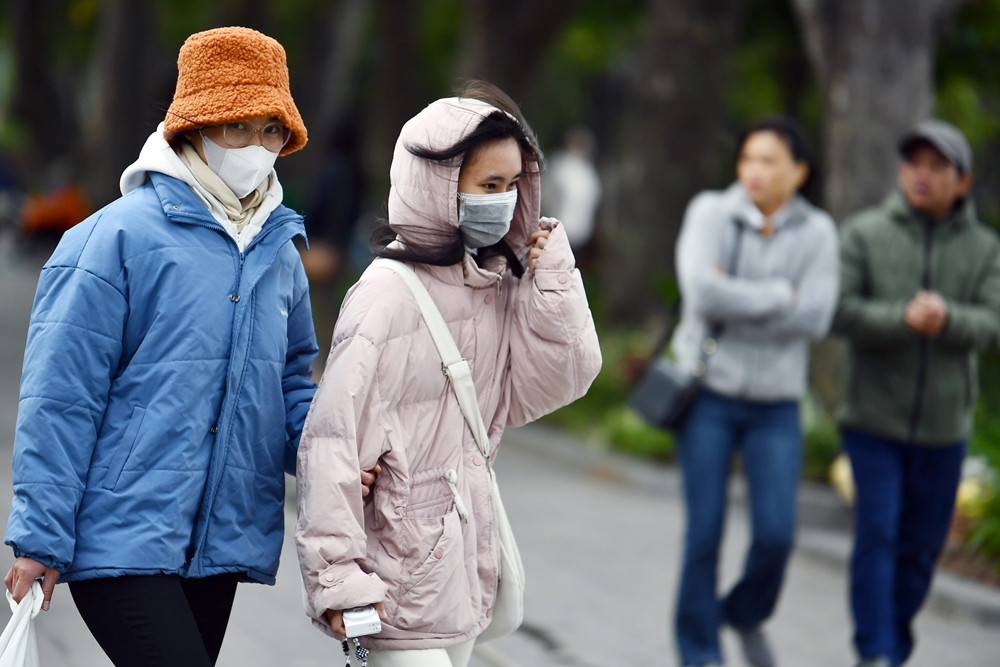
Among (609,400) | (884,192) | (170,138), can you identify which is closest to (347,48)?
(609,400)

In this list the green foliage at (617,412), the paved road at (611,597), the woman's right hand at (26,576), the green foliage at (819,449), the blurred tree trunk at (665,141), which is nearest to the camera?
the woman's right hand at (26,576)

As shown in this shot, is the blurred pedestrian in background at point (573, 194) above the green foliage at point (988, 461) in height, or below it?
above

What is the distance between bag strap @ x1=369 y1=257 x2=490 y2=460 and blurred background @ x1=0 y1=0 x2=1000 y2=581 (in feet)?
2.27

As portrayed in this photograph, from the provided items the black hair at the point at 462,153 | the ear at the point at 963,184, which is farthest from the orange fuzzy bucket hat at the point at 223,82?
the ear at the point at 963,184

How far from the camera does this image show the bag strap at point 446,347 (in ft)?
11.0

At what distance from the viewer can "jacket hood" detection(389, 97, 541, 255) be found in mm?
3311

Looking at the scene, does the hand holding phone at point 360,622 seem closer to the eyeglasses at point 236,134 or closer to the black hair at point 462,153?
the black hair at point 462,153

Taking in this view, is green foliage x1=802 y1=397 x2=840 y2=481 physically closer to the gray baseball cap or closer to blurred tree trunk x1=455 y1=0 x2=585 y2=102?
the gray baseball cap

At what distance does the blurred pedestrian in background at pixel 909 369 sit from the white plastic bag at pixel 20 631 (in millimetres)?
3435

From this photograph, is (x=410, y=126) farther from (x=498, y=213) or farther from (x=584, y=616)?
(x=584, y=616)

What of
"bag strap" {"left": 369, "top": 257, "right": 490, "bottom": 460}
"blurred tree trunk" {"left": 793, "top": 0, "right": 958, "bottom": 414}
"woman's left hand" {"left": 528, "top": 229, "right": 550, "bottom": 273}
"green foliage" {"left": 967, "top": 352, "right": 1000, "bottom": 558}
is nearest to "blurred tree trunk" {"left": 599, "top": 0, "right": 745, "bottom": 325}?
"blurred tree trunk" {"left": 793, "top": 0, "right": 958, "bottom": 414}

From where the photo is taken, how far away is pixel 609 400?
11.9 m

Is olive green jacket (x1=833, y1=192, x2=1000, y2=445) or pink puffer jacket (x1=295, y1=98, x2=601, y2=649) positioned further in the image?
olive green jacket (x1=833, y1=192, x2=1000, y2=445)

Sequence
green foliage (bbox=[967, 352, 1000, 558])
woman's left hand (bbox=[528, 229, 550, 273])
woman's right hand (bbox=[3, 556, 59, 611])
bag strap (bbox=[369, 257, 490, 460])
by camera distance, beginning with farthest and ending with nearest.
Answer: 1. green foliage (bbox=[967, 352, 1000, 558])
2. woman's left hand (bbox=[528, 229, 550, 273])
3. bag strap (bbox=[369, 257, 490, 460])
4. woman's right hand (bbox=[3, 556, 59, 611])
